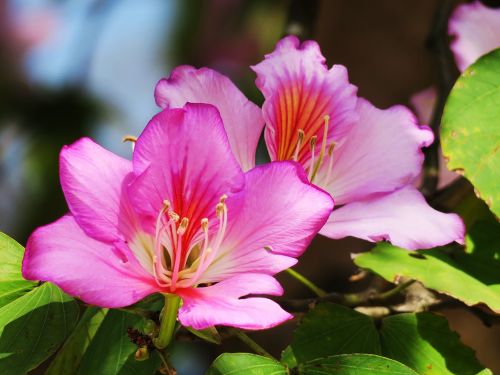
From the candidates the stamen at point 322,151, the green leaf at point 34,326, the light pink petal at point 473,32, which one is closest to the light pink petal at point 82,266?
the green leaf at point 34,326

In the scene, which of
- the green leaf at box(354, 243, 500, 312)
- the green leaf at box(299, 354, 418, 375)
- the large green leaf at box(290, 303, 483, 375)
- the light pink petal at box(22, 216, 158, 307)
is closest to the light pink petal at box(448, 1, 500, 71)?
the green leaf at box(354, 243, 500, 312)

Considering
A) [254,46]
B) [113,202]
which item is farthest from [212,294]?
[254,46]

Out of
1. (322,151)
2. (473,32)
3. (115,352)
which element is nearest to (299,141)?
(322,151)

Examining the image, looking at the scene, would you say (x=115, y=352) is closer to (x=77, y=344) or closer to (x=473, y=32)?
(x=77, y=344)

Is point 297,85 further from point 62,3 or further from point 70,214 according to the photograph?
point 62,3

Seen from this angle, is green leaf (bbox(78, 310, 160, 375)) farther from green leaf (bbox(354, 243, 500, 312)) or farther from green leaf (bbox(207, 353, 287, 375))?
green leaf (bbox(354, 243, 500, 312))

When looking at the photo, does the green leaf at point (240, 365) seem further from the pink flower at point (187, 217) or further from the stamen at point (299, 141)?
the stamen at point (299, 141)

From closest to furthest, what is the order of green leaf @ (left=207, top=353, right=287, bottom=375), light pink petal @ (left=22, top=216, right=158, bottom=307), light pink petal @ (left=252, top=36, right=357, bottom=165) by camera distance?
light pink petal @ (left=22, top=216, right=158, bottom=307)
green leaf @ (left=207, top=353, right=287, bottom=375)
light pink petal @ (left=252, top=36, right=357, bottom=165)
